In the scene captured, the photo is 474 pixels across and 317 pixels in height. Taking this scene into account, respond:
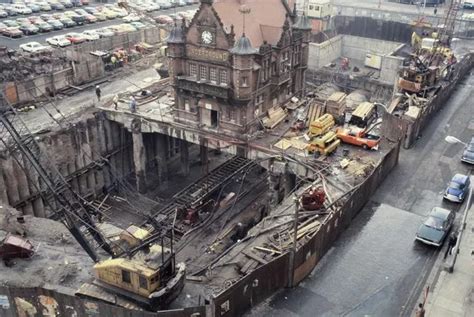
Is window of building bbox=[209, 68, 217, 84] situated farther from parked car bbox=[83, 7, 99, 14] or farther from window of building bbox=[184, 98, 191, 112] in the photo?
parked car bbox=[83, 7, 99, 14]

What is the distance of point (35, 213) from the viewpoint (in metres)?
60.7

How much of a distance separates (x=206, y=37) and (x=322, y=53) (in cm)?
5015

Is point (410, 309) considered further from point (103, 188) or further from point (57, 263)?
point (103, 188)

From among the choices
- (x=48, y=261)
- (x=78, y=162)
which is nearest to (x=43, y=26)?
(x=78, y=162)

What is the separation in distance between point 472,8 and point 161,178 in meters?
103

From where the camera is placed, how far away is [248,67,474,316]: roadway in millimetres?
37969

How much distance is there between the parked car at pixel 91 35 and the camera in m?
99.5

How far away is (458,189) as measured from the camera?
50500mm

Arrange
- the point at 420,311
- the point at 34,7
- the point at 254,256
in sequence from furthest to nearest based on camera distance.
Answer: the point at 34,7
the point at 254,256
the point at 420,311

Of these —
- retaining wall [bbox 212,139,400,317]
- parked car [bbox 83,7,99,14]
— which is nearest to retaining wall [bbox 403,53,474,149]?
retaining wall [bbox 212,139,400,317]

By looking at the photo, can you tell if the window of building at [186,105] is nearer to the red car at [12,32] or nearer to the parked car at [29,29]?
the red car at [12,32]

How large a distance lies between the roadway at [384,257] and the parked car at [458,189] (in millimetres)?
924

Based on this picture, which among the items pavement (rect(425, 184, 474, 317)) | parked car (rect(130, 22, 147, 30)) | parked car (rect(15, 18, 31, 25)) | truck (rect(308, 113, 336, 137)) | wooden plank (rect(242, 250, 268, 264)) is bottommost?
pavement (rect(425, 184, 474, 317))

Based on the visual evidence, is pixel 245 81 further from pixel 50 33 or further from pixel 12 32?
pixel 50 33
